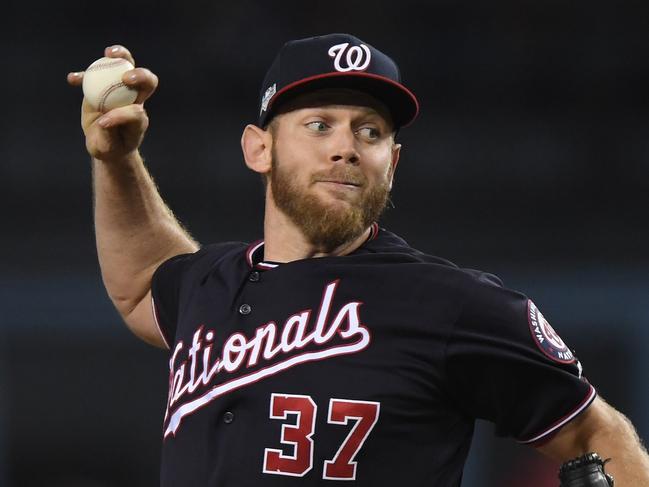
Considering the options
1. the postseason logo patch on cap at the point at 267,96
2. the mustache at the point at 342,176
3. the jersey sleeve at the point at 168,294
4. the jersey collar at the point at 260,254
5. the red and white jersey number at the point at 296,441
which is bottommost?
the red and white jersey number at the point at 296,441

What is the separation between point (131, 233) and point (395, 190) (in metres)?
3.97

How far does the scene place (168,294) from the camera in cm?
249

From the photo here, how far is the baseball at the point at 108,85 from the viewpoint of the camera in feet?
7.66

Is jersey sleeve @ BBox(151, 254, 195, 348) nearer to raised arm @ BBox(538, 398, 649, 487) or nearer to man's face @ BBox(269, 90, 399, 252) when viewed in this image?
man's face @ BBox(269, 90, 399, 252)

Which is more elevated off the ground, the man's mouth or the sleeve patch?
the man's mouth

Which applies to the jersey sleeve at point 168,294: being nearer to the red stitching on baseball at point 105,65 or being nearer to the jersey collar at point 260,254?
the jersey collar at point 260,254

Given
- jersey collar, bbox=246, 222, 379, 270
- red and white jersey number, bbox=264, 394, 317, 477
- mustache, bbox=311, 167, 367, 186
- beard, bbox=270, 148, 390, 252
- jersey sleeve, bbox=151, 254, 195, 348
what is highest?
mustache, bbox=311, 167, 367, 186

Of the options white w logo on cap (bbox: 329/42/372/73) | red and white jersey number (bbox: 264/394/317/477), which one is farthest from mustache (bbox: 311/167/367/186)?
red and white jersey number (bbox: 264/394/317/477)

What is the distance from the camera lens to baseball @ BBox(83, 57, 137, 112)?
233 centimetres

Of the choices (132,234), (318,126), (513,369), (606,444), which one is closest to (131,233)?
(132,234)

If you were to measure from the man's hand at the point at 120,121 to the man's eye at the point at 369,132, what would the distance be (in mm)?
479

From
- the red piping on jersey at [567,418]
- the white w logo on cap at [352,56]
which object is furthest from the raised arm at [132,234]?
the red piping on jersey at [567,418]

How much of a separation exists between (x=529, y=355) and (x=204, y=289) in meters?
0.76

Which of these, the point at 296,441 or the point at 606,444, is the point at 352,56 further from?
the point at 606,444
